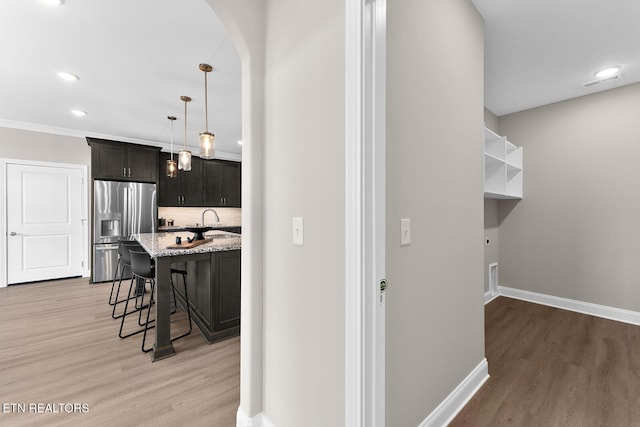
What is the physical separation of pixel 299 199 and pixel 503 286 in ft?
13.4

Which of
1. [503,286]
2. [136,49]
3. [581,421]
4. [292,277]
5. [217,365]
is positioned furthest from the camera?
[503,286]

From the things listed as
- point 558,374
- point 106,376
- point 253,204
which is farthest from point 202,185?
point 558,374

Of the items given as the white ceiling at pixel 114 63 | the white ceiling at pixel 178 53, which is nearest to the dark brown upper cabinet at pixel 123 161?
the white ceiling at pixel 114 63

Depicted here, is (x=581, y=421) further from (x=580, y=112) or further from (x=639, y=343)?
(x=580, y=112)

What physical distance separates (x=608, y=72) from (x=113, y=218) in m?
7.15

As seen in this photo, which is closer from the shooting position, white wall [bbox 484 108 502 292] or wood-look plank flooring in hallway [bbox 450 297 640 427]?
wood-look plank flooring in hallway [bbox 450 297 640 427]

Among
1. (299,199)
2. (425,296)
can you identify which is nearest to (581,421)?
(425,296)

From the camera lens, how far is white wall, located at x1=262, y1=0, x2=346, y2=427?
1.05 meters

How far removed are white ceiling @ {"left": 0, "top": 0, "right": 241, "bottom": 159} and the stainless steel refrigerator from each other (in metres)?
1.13

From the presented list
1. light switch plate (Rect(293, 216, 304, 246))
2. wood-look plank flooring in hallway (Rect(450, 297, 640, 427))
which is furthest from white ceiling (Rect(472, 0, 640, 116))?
wood-look plank flooring in hallway (Rect(450, 297, 640, 427))

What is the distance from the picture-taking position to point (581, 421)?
1612 millimetres

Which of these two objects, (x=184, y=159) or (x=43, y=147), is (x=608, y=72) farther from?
(x=43, y=147)

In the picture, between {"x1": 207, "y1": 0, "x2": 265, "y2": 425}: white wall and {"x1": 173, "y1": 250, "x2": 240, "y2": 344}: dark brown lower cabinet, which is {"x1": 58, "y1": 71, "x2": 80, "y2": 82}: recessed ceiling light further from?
{"x1": 207, "y1": 0, "x2": 265, "y2": 425}: white wall

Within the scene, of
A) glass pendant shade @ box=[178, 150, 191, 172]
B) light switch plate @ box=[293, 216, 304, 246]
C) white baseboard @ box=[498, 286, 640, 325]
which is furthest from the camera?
glass pendant shade @ box=[178, 150, 191, 172]
